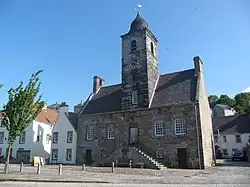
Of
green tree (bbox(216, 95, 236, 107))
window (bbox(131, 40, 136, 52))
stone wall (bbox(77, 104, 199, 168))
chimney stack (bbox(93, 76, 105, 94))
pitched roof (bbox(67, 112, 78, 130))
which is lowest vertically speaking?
stone wall (bbox(77, 104, 199, 168))

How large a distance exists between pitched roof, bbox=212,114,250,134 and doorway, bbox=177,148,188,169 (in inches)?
1056

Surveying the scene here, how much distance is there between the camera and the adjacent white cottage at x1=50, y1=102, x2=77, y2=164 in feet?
109

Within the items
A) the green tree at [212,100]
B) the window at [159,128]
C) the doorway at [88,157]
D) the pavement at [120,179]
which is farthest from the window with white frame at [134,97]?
the green tree at [212,100]

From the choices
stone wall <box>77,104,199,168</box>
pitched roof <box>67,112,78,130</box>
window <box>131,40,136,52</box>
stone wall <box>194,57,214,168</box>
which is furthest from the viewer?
pitched roof <box>67,112,78,130</box>

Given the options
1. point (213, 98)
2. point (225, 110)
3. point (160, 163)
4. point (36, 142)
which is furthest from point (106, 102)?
point (213, 98)

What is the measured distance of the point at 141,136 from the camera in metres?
27.9

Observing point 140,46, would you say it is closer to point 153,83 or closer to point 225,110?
point 153,83

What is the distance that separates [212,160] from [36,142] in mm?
26404

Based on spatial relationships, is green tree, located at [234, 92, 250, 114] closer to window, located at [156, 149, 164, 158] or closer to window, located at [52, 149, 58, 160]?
window, located at [156, 149, 164, 158]

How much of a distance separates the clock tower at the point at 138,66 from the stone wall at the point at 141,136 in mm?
1720

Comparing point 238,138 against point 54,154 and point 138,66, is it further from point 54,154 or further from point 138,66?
point 54,154

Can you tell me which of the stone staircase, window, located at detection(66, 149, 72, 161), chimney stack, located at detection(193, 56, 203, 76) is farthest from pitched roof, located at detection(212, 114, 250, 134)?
window, located at detection(66, 149, 72, 161)

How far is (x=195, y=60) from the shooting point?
29.5 metres

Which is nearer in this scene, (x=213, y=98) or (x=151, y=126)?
(x=151, y=126)
